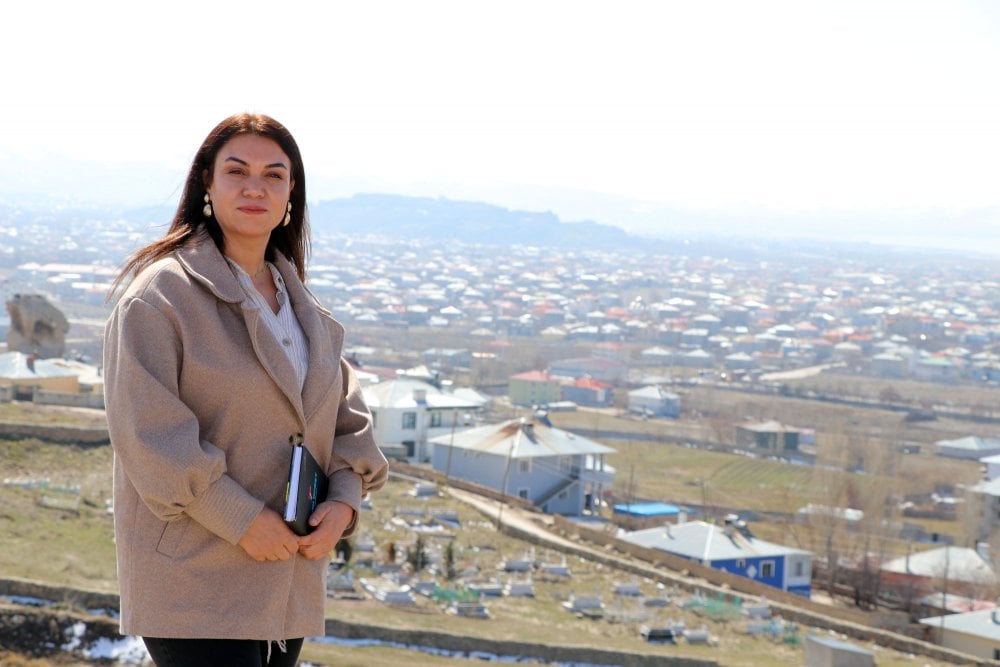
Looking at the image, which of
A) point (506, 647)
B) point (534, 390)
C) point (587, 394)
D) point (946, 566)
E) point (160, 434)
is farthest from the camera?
point (587, 394)

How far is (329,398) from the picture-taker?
7.46 feet

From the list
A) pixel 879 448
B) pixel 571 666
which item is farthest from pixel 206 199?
pixel 879 448

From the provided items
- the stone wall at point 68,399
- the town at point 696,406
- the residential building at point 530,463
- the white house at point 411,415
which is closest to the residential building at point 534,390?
the town at point 696,406

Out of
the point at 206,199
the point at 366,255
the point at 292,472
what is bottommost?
the point at 366,255

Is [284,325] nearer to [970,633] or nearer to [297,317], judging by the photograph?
[297,317]

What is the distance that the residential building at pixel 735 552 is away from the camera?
22406mm

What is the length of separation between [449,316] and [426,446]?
79.4m

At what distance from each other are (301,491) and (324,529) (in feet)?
0.30

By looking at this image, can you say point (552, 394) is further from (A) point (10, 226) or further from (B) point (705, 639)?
(A) point (10, 226)

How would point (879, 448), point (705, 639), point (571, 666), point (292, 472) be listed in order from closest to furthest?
1. point (292, 472)
2. point (571, 666)
3. point (705, 639)
4. point (879, 448)

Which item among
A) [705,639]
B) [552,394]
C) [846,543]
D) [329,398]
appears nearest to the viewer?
[329,398]

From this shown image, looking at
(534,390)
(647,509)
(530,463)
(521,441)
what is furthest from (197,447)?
(534,390)

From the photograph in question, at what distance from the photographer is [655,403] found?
6088 cm

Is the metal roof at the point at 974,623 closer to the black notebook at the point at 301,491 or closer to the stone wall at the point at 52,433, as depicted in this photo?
the stone wall at the point at 52,433
